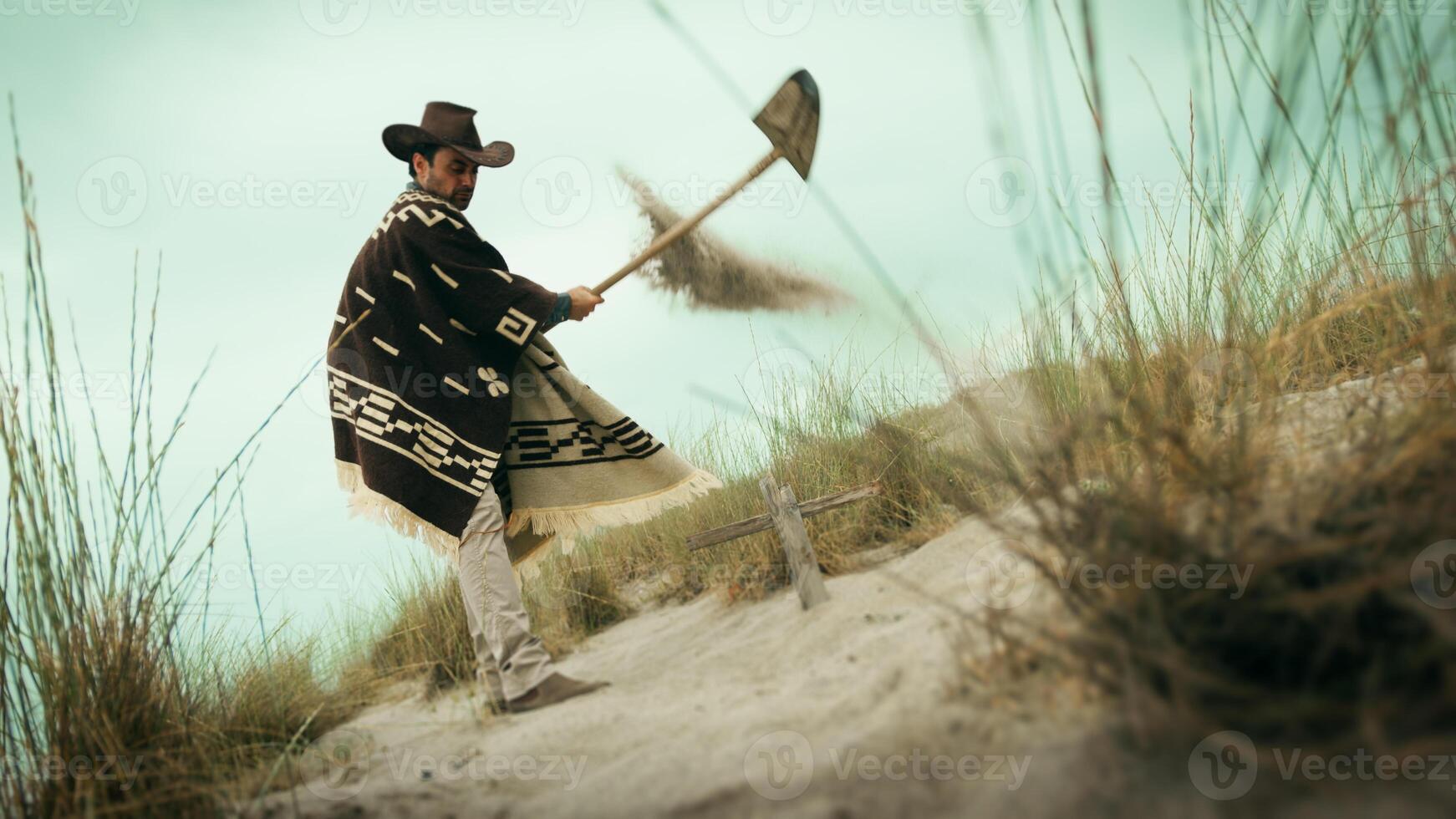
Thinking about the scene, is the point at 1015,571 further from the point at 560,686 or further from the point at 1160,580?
the point at 560,686

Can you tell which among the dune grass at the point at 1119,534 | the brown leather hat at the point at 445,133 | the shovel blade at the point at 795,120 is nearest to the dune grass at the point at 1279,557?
the dune grass at the point at 1119,534

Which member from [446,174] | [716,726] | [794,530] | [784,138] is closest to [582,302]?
[446,174]

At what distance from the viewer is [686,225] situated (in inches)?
140

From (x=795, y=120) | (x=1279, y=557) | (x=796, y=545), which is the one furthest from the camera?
(x=795, y=120)

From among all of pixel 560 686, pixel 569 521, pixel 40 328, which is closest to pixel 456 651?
pixel 569 521

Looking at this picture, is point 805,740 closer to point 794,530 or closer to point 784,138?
point 794,530

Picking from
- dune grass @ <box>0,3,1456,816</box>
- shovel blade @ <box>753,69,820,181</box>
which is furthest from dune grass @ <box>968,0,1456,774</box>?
shovel blade @ <box>753,69,820,181</box>

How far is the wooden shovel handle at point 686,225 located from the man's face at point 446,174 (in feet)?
2.18

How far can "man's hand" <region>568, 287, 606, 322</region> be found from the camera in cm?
351

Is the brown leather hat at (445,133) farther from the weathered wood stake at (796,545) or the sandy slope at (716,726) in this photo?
the sandy slope at (716,726)

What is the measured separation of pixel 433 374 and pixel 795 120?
Answer: 5.61ft

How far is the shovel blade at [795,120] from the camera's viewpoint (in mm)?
3432

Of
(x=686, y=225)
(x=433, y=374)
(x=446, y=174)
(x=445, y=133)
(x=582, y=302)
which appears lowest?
(x=433, y=374)

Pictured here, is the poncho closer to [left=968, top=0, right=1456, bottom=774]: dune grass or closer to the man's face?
the man's face
